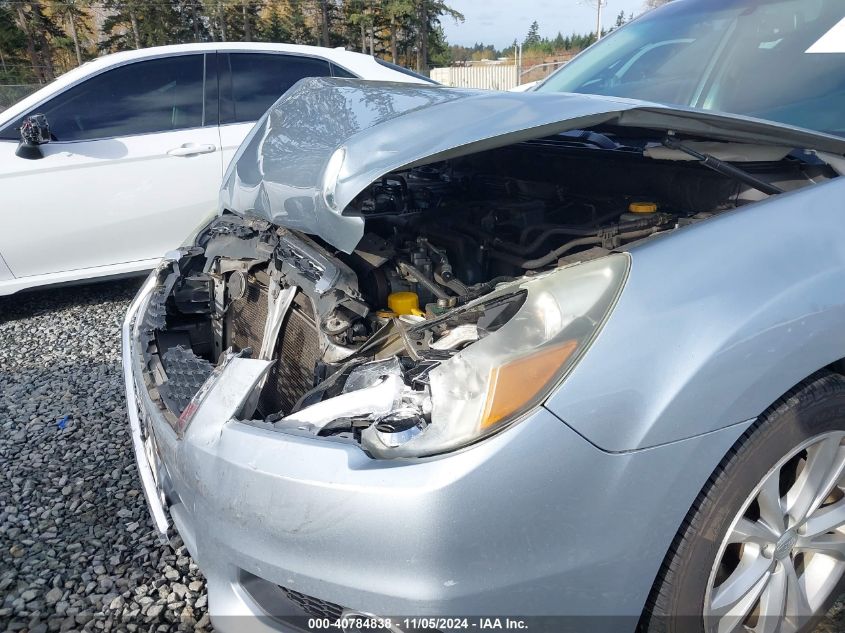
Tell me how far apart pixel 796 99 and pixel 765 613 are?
1.66 metres

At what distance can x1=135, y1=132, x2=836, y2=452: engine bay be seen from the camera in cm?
141

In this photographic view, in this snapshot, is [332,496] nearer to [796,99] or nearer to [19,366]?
[796,99]

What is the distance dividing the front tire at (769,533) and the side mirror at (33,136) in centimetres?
428

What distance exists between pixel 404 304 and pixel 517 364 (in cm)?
75

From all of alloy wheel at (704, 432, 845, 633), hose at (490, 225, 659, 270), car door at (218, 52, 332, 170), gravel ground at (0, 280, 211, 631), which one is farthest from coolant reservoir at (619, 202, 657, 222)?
car door at (218, 52, 332, 170)

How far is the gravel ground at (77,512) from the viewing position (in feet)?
6.11

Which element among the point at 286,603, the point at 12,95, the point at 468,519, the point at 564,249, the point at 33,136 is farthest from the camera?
the point at 12,95

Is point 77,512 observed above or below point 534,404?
below

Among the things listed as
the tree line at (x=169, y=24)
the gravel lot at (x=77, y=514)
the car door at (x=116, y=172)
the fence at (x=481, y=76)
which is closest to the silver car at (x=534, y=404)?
the gravel lot at (x=77, y=514)

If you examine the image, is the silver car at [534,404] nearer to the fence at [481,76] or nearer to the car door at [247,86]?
the car door at [247,86]

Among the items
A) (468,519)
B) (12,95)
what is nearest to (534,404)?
(468,519)

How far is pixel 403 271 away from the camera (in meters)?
1.95

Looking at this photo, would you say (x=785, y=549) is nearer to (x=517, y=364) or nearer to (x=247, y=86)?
(x=517, y=364)

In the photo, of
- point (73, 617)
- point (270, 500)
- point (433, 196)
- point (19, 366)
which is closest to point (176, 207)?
point (19, 366)
